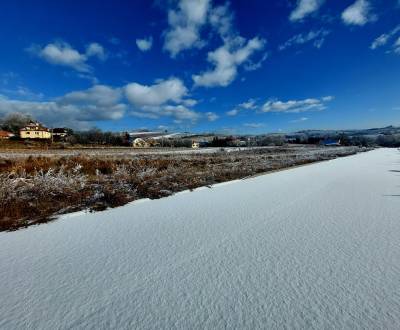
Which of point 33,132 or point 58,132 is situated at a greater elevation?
point 58,132

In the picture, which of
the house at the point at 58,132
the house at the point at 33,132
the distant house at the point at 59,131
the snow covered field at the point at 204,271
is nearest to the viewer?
the snow covered field at the point at 204,271

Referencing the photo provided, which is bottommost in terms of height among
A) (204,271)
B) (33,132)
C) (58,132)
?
(204,271)

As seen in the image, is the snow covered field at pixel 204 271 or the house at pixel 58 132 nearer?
the snow covered field at pixel 204 271

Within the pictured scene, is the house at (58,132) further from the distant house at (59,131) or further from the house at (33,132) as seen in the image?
the house at (33,132)

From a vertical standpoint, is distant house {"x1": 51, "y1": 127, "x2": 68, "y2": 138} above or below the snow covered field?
above

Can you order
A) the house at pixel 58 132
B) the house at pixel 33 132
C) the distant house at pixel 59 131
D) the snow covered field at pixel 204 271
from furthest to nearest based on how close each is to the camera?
the distant house at pixel 59 131
the house at pixel 58 132
the house at pixel 33 132
the snow covered field at pixel 204 271

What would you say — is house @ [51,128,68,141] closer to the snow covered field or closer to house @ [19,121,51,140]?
house @ [19,121,51,140]

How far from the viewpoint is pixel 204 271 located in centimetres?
345

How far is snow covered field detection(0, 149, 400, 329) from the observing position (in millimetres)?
2547

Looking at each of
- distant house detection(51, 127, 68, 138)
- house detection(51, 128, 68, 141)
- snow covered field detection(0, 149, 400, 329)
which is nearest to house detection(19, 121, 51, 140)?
house detection(51, 128, 68, 141)

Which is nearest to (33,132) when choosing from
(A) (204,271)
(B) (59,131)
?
(B) (59,131)

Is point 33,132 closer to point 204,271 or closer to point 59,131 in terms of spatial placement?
point 59,131

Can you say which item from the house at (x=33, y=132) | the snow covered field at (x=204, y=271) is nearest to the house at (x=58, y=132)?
the house at (x=33, y=132)

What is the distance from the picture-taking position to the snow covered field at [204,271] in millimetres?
2547
